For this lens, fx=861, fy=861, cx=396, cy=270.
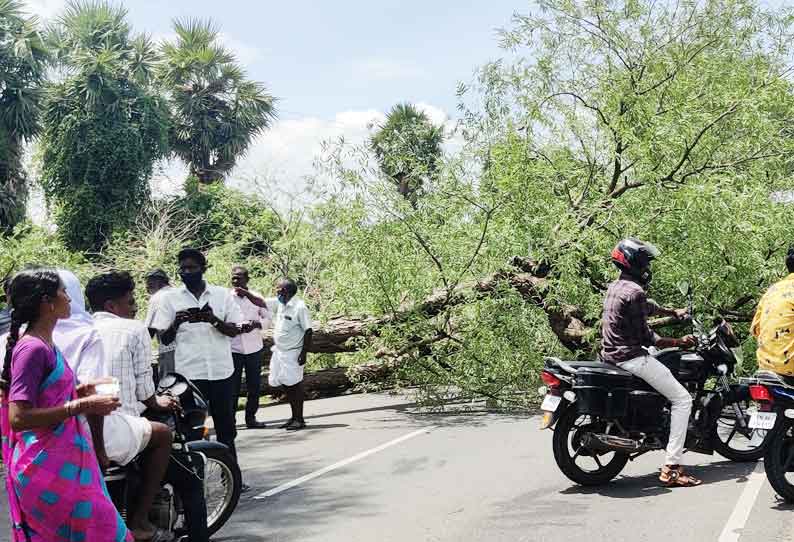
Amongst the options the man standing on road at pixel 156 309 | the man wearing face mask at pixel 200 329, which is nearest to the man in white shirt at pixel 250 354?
the man standing on road at pixel 156 309

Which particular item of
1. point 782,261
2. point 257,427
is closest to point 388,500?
point 257,427

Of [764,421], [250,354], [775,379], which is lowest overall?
[764,421]

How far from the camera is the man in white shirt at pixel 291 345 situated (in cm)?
1040

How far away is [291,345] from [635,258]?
209 inches

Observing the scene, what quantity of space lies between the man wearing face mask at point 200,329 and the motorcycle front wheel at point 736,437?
12.8 ft

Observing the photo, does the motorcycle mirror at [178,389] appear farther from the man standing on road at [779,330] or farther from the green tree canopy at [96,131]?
the green tree canopy at [96,131]

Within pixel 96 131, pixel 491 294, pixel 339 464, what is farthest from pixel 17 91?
pixel 339 464

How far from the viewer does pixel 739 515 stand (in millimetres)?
5570

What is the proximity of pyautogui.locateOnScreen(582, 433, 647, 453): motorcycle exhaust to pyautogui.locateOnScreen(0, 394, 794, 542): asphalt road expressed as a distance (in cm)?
30

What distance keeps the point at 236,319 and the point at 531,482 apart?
2.65 meters

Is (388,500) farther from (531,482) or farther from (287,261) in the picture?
(287,261)

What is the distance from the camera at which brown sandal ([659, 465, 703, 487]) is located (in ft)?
20.9

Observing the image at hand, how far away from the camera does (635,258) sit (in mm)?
6516

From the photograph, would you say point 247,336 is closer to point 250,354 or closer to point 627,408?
point 250,354
